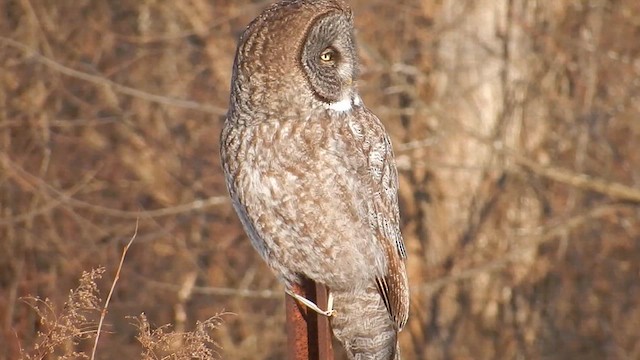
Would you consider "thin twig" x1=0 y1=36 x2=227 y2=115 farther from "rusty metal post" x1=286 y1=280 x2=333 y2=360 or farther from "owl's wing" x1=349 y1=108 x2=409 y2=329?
"rusty metal post" x1=286 y1=280 x2=333 y2=360

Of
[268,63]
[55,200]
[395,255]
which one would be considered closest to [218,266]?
[55,200]

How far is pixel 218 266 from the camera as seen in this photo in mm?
7566

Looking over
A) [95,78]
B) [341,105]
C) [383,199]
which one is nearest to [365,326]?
[383,199]

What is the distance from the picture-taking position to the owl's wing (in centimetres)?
323

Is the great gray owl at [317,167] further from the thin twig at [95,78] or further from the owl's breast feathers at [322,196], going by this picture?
the thin twig at [95,78]

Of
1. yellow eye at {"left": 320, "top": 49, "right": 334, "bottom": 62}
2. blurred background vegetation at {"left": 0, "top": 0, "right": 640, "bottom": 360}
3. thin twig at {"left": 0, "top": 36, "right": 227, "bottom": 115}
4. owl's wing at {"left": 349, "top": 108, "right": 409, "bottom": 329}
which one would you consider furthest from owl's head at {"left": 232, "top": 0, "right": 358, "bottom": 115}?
blurred background vegetation at {"left": 0, "top": 0, "right": 640, "bottom": 360}

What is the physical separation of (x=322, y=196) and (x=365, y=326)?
0.46m

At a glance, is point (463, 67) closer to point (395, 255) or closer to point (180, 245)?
point (180, 245)

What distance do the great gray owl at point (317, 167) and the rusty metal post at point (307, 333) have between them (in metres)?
0.32

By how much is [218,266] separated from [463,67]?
2084 millimetres

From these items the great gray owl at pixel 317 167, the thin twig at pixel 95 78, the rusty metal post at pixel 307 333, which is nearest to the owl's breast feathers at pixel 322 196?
the great gray owl at pixel 317 167

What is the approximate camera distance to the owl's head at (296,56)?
9.44 ft

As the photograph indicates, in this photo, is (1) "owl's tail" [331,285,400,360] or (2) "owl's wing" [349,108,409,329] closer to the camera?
(2) "owl's wing" [349,108,409,329]

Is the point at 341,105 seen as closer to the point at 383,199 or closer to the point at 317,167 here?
the point at 317,167
